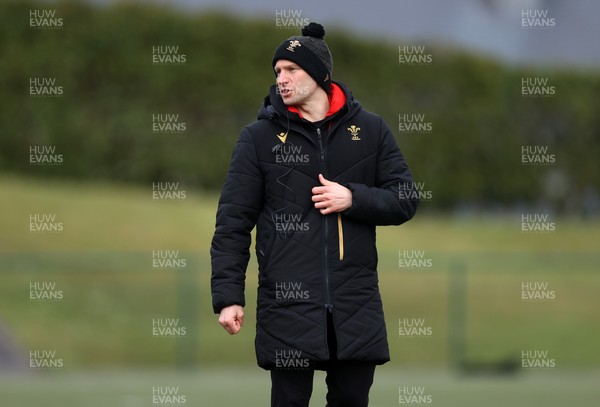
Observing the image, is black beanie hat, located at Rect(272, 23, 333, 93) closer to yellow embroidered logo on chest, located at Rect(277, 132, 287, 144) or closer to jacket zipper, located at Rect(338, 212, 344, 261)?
yellow embroidered logo on chest, located at Rect(277, 132, 287, 144)

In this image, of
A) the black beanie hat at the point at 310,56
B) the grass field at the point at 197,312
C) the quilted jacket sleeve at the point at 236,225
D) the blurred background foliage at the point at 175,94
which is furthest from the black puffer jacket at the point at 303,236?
the blurred background foliage at the point at 175,94

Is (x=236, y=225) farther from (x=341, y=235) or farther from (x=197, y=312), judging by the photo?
(x=197, y=312)

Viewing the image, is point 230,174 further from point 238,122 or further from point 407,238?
point 238,122

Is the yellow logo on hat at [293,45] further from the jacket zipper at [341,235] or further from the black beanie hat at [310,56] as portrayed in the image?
the jacket zipper at [341,235]

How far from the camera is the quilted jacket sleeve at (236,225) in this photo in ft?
19.1

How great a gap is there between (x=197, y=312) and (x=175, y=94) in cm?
613

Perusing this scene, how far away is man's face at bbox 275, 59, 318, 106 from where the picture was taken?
592cm

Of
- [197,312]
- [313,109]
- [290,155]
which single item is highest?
[313,109]

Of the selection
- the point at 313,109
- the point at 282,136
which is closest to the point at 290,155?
the point at 282,136

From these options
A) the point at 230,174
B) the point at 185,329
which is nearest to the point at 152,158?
the point at 185,329

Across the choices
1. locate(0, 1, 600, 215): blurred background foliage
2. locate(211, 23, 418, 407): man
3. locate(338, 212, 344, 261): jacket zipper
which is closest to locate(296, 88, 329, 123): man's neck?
locate(211, 23, 418, 407): man

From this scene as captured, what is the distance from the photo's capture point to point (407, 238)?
19406mm

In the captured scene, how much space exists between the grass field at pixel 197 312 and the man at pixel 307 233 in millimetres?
5823

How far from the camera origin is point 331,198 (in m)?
5.79
